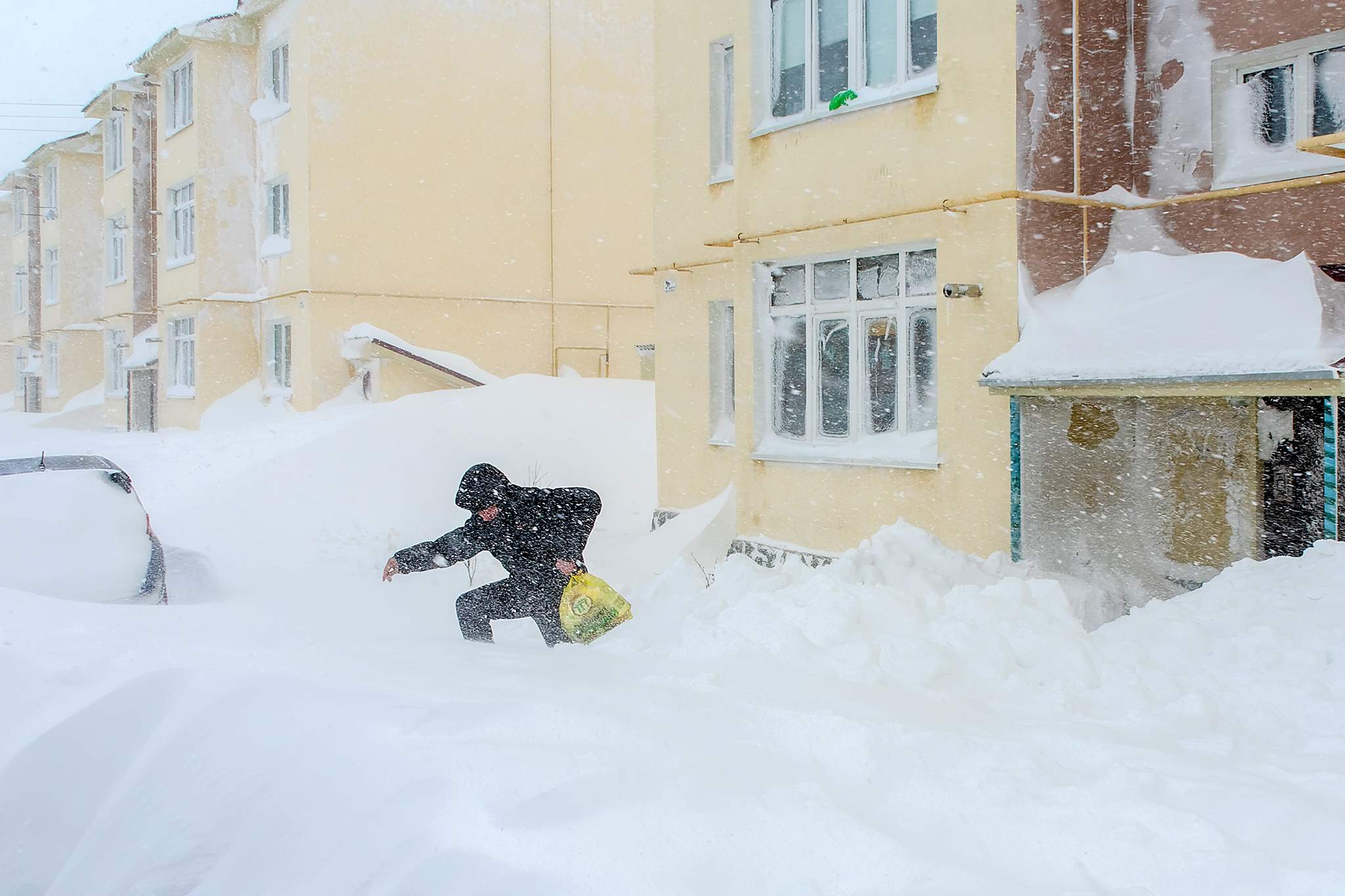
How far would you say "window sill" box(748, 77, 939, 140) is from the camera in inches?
334

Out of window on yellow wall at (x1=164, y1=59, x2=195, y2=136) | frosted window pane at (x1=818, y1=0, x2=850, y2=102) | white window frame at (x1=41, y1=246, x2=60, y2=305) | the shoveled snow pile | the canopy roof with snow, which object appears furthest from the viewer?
white window frame at (x1=41, y1=246, x2=60, y2=305)

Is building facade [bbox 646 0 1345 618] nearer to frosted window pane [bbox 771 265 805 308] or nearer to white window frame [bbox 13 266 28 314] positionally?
frosted window pane [bbox 771 265 805 308]

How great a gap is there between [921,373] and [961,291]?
0.87 meters

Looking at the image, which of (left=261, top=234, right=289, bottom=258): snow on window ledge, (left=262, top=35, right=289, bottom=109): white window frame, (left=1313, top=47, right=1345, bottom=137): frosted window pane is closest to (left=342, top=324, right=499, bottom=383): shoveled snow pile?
(left=261, top=234, right=289, bottom=258): snow on window ledge

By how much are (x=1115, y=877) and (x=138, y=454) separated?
1670 cm

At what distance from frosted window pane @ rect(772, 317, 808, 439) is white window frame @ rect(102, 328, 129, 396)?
2260 centimetres

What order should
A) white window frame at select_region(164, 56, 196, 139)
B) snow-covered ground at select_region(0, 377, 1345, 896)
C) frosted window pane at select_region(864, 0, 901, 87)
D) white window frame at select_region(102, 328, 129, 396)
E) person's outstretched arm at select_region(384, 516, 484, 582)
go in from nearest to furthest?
snow-covered ground at select_region(0, 377, 1345, 896)
person's outstretched arm at select_region(384, 516, 484, 582)
frosted window pane at select_region(864, 0, 901, 87)
white window frame at select_region(164, 56, 196, 139)
white window frame at select_region(102, 328, 129, 396)

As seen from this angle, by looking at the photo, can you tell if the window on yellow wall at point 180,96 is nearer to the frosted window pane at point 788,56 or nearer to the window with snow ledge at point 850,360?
the frosted window pane at point 788,56

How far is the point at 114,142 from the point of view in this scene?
86.6 ft

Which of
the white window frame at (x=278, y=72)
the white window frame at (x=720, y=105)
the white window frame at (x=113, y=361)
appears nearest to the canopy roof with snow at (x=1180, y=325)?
the white window frame at (x=720, y=105)

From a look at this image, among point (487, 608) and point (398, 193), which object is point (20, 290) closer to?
point (398, 193)

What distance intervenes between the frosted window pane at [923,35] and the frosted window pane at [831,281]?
1.63m

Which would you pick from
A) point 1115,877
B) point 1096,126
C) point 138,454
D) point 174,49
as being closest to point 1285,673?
point 1115,877

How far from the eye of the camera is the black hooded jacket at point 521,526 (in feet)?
19.9
